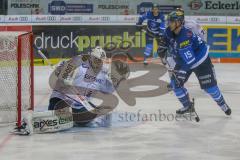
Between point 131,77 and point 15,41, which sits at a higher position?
point 15,41

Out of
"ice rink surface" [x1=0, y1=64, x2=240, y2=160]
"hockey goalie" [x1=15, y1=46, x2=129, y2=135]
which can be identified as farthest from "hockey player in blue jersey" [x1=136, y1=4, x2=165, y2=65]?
"hockey goalie" [x1=15, y1=46, x2=129, y2=135]

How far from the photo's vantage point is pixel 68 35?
16828 millimetres

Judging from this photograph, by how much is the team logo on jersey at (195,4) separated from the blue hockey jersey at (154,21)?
5.87m

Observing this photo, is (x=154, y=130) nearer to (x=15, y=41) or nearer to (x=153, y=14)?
(x=15, y=41)

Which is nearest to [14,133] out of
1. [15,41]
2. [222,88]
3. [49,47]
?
[15,41]

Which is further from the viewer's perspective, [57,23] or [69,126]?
[57,23]

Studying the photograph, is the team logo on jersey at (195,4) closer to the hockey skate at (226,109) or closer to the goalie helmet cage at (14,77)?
the goalie helmet cage at (14,77)

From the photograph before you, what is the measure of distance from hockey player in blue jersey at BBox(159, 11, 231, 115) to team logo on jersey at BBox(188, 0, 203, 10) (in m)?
13.1

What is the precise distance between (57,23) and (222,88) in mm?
5789

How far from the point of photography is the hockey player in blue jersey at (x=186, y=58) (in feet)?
28.7

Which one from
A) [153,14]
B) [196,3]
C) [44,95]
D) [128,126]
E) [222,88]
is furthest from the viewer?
[196,3]

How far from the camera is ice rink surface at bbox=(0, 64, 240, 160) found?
6629mm

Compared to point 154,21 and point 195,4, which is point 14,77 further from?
point 195,4

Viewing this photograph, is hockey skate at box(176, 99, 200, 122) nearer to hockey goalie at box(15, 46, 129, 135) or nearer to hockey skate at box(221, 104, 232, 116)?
hockey skate at box(221, 104, 232, 116)
